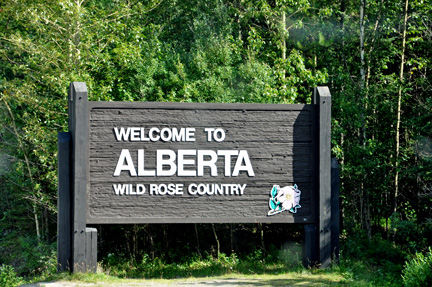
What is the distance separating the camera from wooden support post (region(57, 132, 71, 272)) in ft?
35.9

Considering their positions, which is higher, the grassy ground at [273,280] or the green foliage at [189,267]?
the grassy ground at [273,280]

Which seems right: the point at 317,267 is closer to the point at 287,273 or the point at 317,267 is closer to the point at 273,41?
the point at 287,273

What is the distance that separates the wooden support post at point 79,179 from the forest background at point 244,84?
448 centimetres

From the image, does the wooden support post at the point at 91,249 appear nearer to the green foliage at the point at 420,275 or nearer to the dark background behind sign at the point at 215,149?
the dark background behind sign at the point at 215,149

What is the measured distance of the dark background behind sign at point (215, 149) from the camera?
1105cm

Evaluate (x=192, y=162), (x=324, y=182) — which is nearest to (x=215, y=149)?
(x=192, y=162)

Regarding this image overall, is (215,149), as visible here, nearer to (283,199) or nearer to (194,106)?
(194,106)

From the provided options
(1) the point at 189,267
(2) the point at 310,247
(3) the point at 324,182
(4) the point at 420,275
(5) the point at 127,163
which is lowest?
(1) the point at 189,267

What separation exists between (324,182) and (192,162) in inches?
100

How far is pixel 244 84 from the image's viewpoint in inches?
631

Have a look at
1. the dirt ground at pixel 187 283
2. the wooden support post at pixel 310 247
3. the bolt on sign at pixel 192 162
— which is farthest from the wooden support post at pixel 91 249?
the wooden support post at pixel 310 247

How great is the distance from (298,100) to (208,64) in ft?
10.9

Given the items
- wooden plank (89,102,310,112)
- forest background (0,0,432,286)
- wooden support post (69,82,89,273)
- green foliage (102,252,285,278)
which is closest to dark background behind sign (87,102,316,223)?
wooden plank (89,102,310,112)

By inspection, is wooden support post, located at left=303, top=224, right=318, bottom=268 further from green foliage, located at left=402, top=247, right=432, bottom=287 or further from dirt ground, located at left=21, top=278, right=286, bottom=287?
green foliage, located at left=402, top=247, right=432, bottom=287
